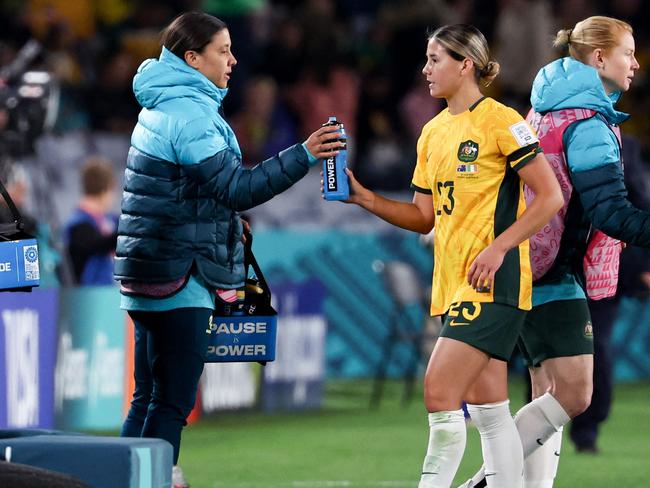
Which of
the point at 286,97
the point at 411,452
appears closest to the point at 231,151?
the point at 411,452

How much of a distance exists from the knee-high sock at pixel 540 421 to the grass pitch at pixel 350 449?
176 centimetres

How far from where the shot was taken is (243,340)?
605 cm

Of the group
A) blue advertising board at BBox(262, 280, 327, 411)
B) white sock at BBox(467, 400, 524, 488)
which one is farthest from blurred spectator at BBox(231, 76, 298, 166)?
white sock at BBox(467, 400, 524, 488)

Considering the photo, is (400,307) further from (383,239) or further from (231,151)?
(231,151)

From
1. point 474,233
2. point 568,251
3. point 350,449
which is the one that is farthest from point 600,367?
point 474,233

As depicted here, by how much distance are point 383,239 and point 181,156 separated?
8.40 m

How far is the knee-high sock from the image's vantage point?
20.0 ft

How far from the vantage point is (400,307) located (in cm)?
1323

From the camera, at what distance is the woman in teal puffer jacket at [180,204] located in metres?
5.67

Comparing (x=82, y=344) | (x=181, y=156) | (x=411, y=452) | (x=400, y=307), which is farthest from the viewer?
(x=400, y=307)

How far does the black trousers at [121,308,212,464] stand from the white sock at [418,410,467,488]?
93 centimetres

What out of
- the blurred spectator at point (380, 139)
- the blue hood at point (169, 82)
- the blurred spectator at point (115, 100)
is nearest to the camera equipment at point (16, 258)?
the blue hood at point (169, 82)

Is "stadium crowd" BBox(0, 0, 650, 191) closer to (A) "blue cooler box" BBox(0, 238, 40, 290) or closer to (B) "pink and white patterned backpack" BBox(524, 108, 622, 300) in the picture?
(B) "pink and white patterned backpack" BBox(524, 108, 622, 300)

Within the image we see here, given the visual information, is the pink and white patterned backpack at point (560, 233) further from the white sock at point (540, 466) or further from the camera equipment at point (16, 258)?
the camera equipment at point (16, 258)
